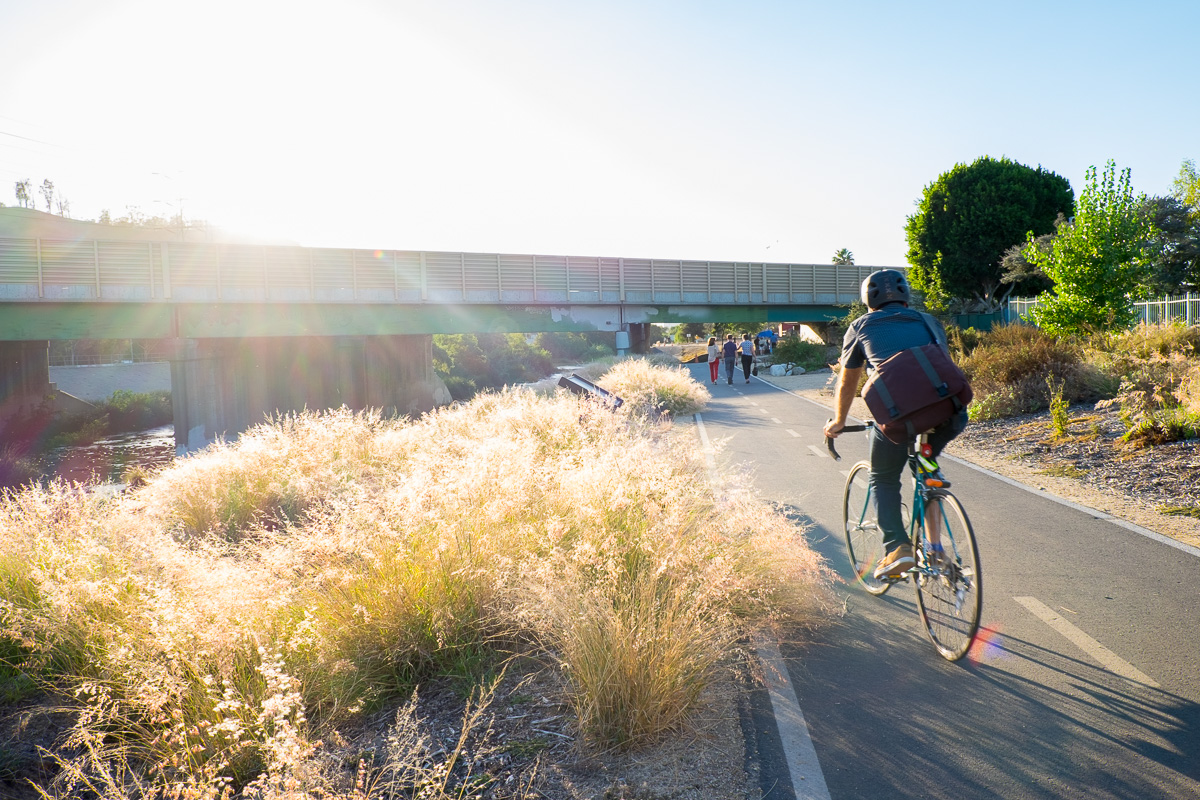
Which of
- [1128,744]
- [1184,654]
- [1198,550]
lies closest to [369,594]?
[1128,744]

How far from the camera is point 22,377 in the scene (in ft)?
112

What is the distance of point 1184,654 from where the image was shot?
4.20 meters

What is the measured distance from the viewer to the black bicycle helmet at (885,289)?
4609 mm

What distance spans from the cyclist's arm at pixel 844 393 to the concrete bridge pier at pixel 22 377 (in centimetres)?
3827

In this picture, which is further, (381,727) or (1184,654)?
(1184,654)

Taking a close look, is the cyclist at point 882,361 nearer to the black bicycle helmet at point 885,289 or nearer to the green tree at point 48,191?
the black bicycle helmet at point 885,289

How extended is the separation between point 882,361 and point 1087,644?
1.99m

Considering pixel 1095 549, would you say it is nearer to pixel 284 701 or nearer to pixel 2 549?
pixel 284 701

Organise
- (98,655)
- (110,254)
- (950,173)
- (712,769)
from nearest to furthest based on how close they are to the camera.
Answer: (712,769)
(98,655)
(110,254)
(950,173)

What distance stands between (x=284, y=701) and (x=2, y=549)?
3.93 m

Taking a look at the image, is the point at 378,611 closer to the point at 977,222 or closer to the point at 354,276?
the point at 354,276

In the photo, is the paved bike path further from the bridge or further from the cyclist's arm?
the bridge

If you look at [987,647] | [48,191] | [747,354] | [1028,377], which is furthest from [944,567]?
[48,191]

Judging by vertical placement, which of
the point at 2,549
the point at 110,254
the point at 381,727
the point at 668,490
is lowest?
the point at 381,727
